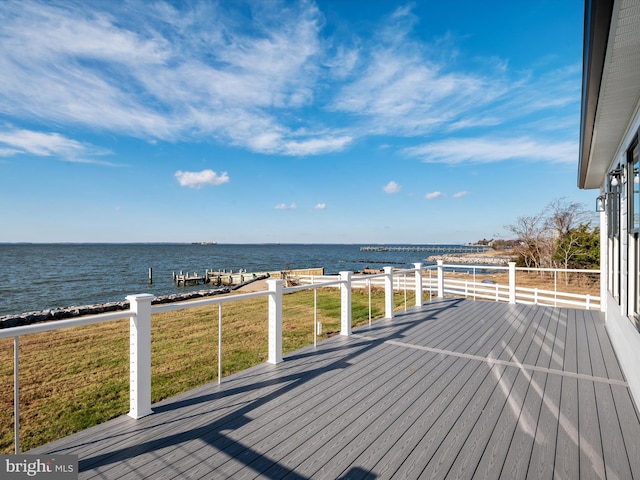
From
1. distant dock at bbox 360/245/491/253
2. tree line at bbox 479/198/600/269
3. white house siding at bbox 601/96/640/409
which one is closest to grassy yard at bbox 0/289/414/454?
white house siding at bbox 601/96/640/409

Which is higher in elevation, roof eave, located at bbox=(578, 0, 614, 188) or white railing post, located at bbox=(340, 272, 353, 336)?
roof eave, located at bbox=(578, 0, 614, 188)

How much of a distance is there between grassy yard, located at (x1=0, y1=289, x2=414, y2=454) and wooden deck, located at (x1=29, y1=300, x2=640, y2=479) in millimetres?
2445

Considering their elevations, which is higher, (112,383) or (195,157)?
(195,157)

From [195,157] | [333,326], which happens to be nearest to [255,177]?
[195,157]

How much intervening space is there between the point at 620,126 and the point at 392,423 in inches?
143

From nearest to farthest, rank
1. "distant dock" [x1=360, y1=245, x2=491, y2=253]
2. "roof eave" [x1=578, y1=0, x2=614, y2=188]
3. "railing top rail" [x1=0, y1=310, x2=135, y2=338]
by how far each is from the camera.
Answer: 1. "roof eave" [x1=578, y1=0, x2=614, y2=188]
2. "railing top rail" [x1=0, y1=310, x2=135, y2=338]
3. "distant dock" [x1=360, y1=245, x2=491, y2=253]

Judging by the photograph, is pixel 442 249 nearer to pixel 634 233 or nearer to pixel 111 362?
pixel 111 362

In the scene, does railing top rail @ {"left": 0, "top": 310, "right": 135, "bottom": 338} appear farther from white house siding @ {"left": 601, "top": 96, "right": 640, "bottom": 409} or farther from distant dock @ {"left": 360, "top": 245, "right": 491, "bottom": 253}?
distant dock @ {"left": 360, "top": 245, "right": 491, "bottom": 253}

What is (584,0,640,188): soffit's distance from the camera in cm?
153

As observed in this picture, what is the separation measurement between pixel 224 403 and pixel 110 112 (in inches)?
583

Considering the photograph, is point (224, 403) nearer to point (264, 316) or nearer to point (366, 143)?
point (264, 316)

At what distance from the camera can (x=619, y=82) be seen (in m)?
2.24

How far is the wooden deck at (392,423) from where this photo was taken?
1809 millimetres

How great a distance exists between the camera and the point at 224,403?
8.61 feet
